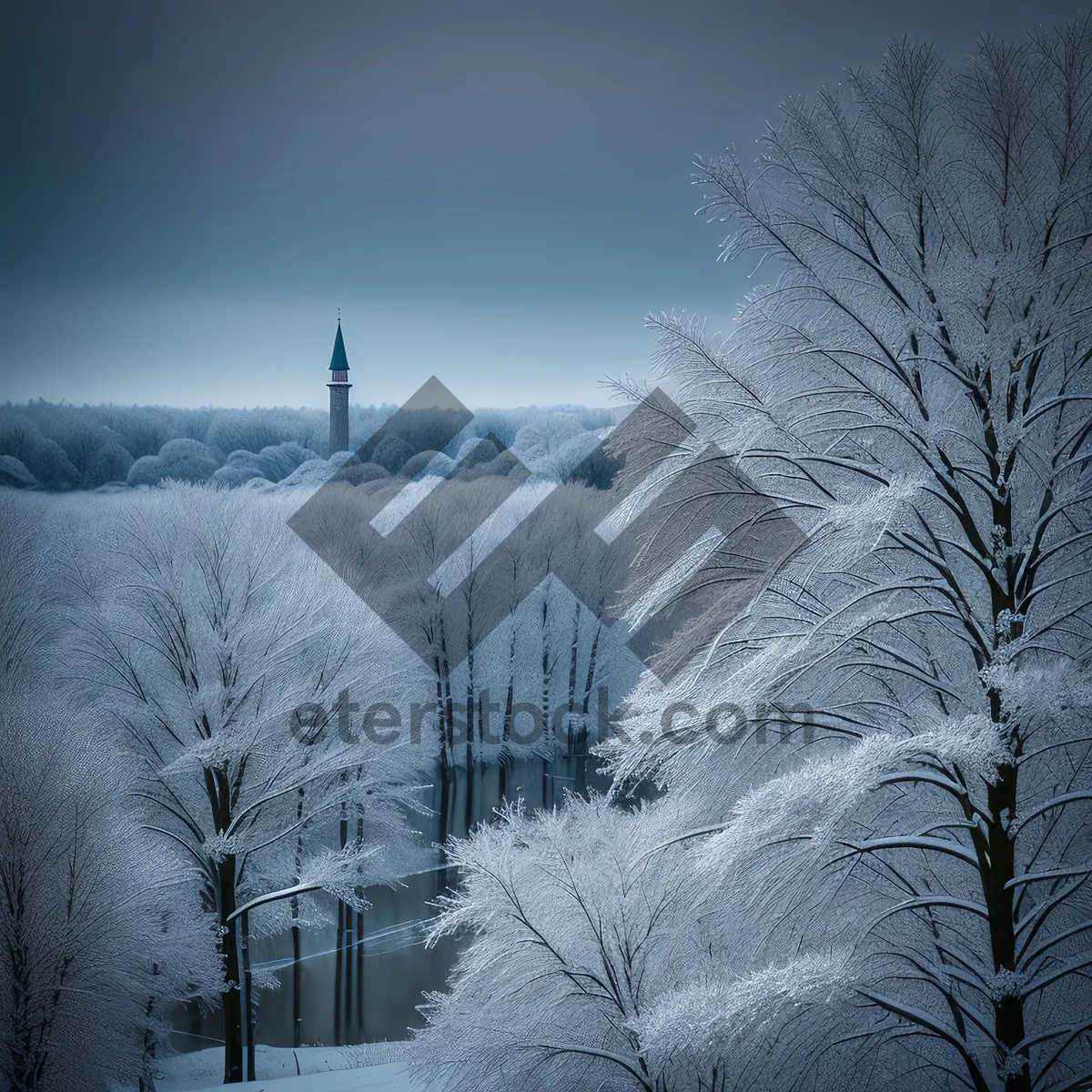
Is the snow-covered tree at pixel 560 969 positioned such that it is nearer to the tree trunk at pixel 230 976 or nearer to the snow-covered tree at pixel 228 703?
the tree trunk at pixel 230 976

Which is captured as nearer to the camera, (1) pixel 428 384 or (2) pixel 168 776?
(2) pixel 168 776

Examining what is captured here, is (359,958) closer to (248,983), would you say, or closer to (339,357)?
(248,983)

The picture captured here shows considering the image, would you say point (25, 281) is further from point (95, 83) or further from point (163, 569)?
point (163, 569)

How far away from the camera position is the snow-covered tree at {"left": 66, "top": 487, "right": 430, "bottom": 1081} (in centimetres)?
1005

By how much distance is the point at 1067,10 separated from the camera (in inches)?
290

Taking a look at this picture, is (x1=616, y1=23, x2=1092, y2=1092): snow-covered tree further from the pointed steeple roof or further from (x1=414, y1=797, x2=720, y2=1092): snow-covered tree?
the pointed steeple roof

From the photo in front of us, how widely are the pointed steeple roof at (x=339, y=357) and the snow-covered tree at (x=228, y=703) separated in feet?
31.4

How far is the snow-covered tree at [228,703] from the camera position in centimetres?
1005

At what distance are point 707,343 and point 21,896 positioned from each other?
6722 millimetres

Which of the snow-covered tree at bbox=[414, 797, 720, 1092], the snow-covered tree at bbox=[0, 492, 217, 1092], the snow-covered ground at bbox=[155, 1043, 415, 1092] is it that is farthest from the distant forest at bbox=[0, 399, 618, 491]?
the snow-covered tree at bbox=[414, 797, 720, 1092]

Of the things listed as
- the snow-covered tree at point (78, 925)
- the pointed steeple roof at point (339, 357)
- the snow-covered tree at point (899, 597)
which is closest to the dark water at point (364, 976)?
the snow-covered tree at point (78, 925)

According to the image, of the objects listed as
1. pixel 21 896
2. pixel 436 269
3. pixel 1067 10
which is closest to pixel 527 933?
pixel 21 896

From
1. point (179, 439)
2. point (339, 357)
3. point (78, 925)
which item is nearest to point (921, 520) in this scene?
point (78, 925)

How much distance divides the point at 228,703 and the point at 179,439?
32.8 feet
